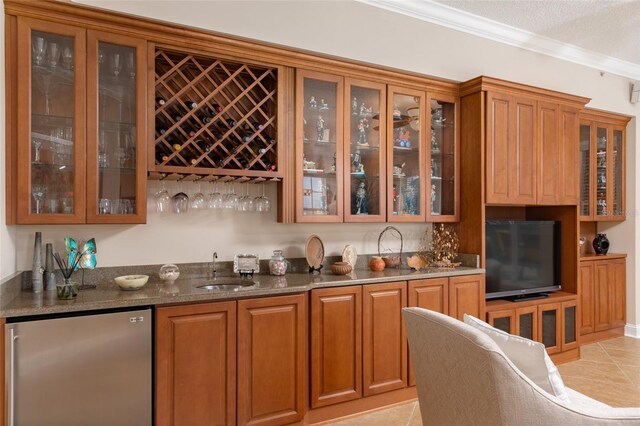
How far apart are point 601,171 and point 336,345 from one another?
157 inches

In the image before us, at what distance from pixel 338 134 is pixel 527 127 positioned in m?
1.81

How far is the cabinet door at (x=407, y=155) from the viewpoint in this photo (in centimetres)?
344

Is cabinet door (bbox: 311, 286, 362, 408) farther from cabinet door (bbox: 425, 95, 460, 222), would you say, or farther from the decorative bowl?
cabinet door (bbox: 425, 95, 460, 222)

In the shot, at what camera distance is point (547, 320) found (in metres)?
3.86

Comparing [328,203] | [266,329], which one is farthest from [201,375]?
[328,203]

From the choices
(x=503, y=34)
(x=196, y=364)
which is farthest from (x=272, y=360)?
(x=503, y=34)

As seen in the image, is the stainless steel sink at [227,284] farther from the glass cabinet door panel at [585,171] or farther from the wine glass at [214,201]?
the glass cabinet door panel at [585,171]

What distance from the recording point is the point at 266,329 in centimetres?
253

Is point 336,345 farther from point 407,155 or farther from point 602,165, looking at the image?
point 602,165

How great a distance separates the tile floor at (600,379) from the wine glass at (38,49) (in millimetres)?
2894

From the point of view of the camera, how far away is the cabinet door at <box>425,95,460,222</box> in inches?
143

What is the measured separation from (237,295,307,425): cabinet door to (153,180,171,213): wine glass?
2.90ft

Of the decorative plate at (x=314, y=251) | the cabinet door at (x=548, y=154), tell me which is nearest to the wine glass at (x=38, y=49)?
the decorative plate at (x=314, y=251)

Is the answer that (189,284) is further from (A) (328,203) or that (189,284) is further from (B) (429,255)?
(B) (429,255)
